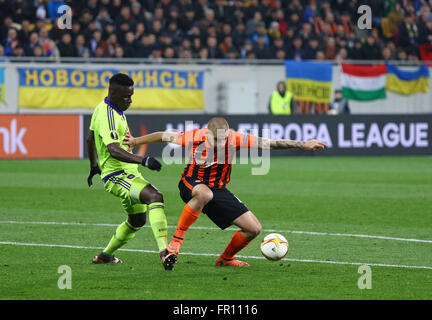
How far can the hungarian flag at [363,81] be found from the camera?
27.1m

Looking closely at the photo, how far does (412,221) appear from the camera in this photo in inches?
472

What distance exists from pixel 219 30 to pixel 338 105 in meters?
4.57

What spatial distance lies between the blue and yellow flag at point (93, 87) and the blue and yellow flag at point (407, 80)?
264 inches

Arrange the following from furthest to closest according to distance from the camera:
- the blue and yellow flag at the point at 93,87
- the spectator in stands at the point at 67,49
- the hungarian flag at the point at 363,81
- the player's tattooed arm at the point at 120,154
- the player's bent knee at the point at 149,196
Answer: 1. the hungarian flag at the point at 363,81
2. the blue and yellow flag at the point at 93,87
3. the spectator in stands at the point at 67,49
4. the player's bent knee at the point at 149,196
5. the player's tattooed arm at the point at 120,154

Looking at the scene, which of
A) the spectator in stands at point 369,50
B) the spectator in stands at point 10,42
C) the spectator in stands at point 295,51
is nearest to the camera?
the spectator in stands at point 10,42

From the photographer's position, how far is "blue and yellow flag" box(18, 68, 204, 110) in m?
24.1

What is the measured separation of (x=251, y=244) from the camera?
1023 cm

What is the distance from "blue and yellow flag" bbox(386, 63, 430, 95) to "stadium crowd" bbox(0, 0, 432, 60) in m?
0.83

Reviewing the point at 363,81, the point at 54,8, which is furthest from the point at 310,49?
the point at 54,8

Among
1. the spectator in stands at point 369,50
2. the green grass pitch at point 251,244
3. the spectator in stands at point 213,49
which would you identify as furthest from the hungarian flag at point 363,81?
the green grass pitch at point 251,244

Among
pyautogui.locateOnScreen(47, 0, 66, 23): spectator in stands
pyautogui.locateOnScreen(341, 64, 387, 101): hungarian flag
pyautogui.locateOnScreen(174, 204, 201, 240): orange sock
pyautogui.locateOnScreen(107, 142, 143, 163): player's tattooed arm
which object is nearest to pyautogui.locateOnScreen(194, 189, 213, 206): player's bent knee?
pyautogui.locateOnScreen(174, 204, 201, 240): orange sock

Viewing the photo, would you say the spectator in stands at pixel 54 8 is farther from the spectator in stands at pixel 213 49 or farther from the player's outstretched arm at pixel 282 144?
the player's outstretched arm at pixel 282 144
